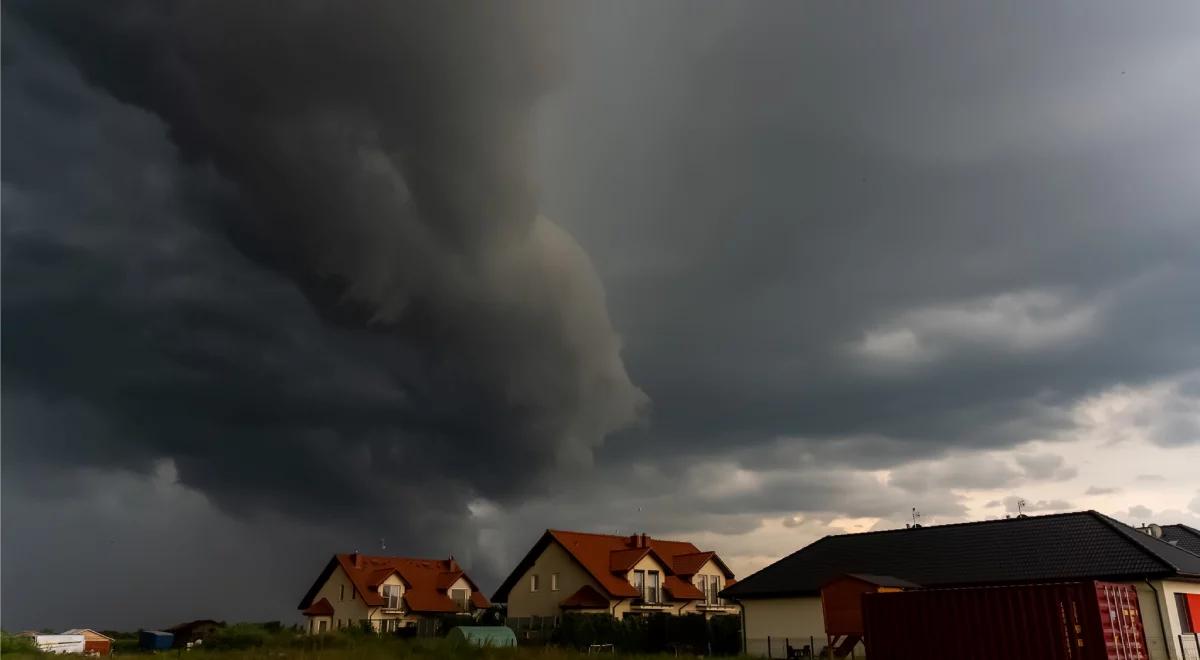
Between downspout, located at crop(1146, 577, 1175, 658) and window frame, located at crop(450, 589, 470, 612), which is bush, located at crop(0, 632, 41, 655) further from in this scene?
downspout, located at crop(1146, 577, 1175, 658)

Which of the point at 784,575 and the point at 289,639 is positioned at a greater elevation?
the point at 784,575

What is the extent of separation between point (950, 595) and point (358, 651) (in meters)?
21.9

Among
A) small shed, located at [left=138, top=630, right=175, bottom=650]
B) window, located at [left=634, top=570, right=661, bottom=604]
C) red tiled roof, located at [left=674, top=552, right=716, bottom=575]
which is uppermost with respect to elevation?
red tiled roof, located at [left=674, top=552, right=716, bottom=575]

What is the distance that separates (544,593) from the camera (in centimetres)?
5697

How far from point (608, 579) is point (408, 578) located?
24731mm

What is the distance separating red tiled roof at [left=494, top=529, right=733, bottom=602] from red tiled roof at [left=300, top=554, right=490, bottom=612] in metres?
11.4

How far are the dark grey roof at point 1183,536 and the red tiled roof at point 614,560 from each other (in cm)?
3000

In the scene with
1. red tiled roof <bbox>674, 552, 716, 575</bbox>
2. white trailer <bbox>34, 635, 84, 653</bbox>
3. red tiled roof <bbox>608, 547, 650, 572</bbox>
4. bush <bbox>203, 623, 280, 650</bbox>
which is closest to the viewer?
bush <bbox>203, 623, 280, 650</bbox>

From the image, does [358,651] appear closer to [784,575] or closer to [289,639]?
[289,639]

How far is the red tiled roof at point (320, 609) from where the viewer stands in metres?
69.2

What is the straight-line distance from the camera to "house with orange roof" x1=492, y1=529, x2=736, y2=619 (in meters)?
53.1

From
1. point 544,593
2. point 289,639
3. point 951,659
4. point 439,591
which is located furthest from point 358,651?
point 439,591

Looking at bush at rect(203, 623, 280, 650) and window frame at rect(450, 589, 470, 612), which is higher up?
window frame at rect(450, 589, 470, 612)

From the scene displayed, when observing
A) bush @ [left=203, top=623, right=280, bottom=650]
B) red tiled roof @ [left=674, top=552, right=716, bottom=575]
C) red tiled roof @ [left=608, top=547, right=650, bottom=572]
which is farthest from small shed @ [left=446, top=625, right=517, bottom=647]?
red tiled roof @ [left=674, top=552, right=716, bottom=575]
